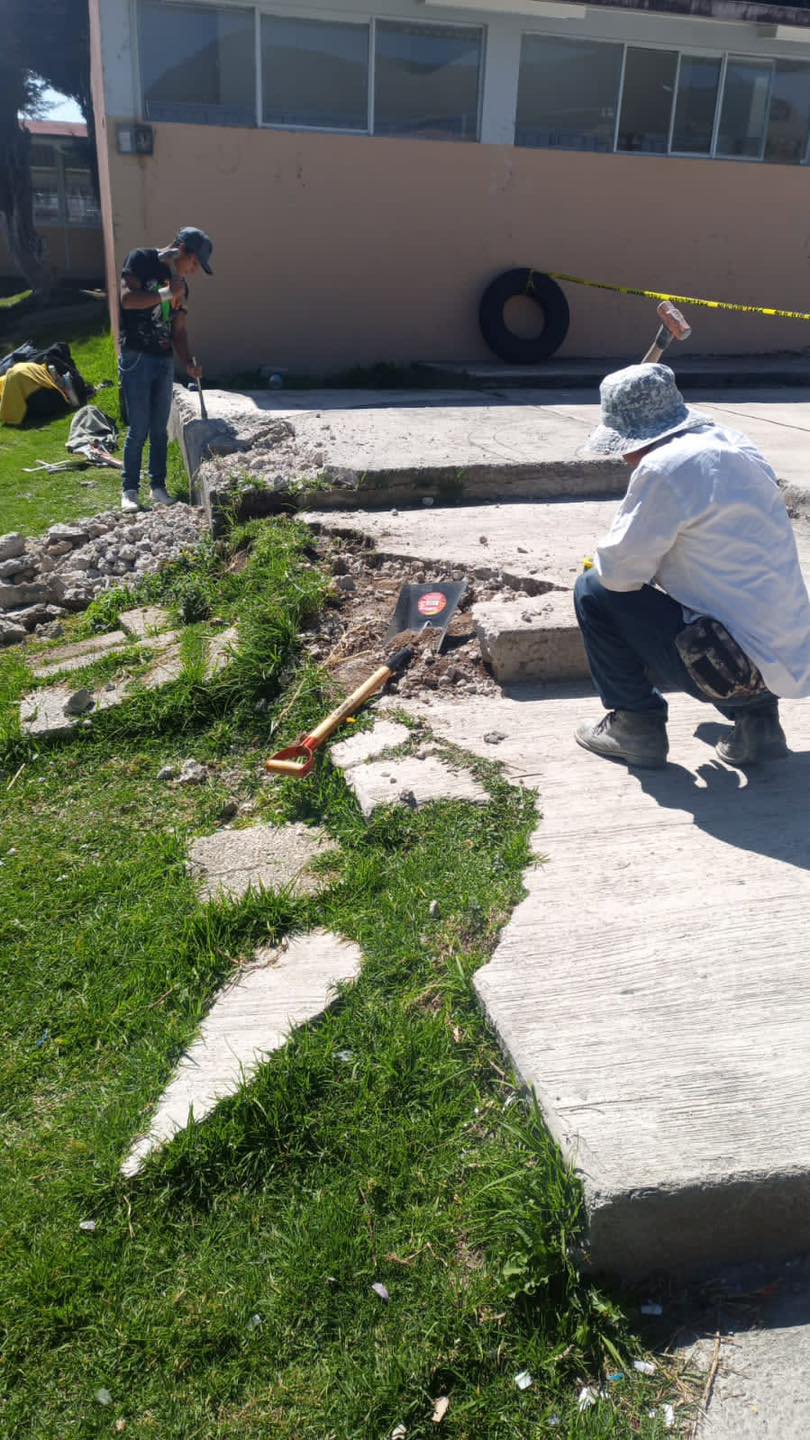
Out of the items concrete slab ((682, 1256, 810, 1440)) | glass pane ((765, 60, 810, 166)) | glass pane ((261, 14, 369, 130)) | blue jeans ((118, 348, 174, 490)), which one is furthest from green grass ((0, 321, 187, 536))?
glass pane ((765, 60, 810, 166))

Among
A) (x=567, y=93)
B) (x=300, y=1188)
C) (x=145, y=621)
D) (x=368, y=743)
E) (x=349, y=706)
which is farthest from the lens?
(x=567, y=93)

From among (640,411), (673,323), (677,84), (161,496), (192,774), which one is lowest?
(192,774)

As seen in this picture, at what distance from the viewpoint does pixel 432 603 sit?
491 centimetres

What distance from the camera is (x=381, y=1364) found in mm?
2090

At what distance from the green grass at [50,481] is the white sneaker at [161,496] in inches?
7.9

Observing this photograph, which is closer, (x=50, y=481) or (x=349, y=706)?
(x=349, y=706)

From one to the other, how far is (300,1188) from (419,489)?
4.59m

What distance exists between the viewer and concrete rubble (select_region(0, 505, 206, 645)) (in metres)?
6.17

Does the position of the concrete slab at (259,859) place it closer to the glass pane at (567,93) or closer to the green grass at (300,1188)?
the green grass at (300,1188)

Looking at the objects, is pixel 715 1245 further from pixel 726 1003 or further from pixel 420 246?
pixel 420 246

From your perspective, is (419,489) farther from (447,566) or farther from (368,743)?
(368,743)

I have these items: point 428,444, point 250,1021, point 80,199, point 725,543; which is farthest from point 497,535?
point 80,199

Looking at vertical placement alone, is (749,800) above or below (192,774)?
above

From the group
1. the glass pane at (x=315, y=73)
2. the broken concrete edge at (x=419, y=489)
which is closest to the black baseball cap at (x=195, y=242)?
the broken concrete edge at (x=419, y=489)
